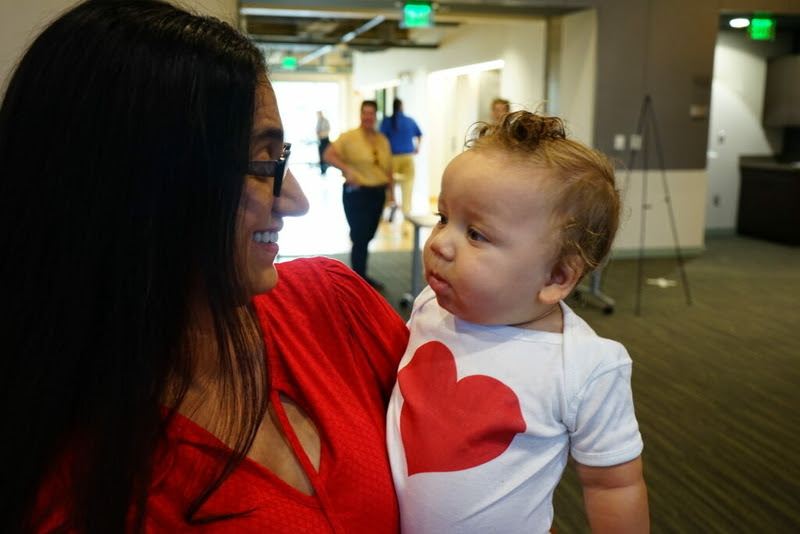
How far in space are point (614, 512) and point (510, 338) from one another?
26 centimetres

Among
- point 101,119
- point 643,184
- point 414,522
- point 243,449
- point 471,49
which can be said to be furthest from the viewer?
point 471,49

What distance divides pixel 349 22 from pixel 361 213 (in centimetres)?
739

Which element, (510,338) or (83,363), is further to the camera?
(510,338)

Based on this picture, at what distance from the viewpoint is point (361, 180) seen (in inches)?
224

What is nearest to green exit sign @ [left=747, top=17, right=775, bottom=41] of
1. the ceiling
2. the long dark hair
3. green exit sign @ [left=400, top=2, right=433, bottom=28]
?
the ceiling

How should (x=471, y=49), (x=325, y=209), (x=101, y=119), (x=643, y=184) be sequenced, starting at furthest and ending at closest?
(x=325, y=209)
(x=471, y=49)
(x=643, y=184)
(x=101, y=119)

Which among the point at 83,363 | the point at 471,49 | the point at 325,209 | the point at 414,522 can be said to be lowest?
the point at 325,209

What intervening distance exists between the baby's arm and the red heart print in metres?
0.13

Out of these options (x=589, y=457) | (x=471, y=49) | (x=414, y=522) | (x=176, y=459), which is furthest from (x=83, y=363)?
(x=471, y=49)

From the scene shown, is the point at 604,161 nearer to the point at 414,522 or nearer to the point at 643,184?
the point at 414,522

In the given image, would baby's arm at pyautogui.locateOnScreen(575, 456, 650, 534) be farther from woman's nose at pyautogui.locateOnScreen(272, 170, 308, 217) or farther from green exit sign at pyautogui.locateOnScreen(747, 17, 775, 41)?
green exit sign at pyautogui.locateOnScreen(747, 17, 775, 41)

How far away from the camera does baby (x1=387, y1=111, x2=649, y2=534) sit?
3.07ft

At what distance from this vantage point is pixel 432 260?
1015mm

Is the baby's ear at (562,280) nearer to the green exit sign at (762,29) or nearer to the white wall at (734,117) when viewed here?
the green exit sign at (762,29)
